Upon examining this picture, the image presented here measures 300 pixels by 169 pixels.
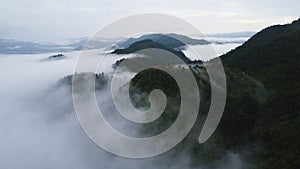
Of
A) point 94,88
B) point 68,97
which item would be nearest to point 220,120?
point 94,88

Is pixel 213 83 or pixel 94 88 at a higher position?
pixel 213 83

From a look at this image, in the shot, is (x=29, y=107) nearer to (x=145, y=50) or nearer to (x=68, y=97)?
(x=68, y=97)

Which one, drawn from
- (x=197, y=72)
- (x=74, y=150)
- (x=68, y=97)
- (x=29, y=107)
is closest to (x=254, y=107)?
(x=197, y=72)

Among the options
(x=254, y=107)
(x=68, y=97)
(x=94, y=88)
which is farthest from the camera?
(x=68, y=97)

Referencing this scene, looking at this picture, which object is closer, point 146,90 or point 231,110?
point 146,90

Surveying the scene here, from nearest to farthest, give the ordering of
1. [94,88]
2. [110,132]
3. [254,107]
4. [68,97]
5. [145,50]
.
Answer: [110,132], [254,107], [94,88], [68,97], [145,50]

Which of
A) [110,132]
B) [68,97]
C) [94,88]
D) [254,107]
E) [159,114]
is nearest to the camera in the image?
[159,114]

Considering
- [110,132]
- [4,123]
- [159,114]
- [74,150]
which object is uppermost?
[159,114]

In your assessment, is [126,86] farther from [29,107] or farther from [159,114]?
[29,107]

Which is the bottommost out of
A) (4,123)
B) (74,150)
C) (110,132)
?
(4,123)
